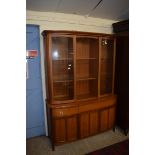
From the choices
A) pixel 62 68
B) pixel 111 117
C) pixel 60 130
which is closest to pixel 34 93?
pixel 62 68

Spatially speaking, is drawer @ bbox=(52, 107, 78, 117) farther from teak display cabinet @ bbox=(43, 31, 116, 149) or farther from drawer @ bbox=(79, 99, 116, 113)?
drawer @ bbox=(79, 99, 116, 113)

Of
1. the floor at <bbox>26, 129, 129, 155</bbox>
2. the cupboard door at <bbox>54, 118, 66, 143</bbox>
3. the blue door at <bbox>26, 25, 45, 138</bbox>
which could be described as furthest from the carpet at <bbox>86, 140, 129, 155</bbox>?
the blue door at <bbox>26, 25, 45, 138</bbox>

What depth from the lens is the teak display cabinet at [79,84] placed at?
103 inches

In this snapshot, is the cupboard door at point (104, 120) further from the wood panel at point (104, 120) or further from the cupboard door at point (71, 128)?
the cupboard door at point (71, 128)

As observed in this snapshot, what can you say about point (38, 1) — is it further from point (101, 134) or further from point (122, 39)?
point (101, 134)

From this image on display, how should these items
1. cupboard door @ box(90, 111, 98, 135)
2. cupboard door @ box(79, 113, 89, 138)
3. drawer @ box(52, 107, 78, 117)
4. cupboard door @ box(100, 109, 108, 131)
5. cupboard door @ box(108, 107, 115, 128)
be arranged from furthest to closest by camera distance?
1. cupboard door @ box(108, 107, 115, 128)
2. cupboard door @ box(100, 109, 108, 131)
3. cupboard door @ box(90, 111, 98, 135)
4. cupboard door @ box(79, 113, 89, 138)
5. drawer @ box(52, 107, 78, 117)

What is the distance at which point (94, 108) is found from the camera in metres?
2.92

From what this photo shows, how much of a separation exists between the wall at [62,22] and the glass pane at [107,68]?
482mm

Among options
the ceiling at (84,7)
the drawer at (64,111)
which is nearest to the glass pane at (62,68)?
the drawer at (64,111)

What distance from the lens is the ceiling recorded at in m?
2.37

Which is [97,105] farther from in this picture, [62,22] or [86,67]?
[62,22]

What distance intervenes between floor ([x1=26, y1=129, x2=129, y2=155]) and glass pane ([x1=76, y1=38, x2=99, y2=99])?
2.80 feet

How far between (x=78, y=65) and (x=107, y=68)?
616 mm

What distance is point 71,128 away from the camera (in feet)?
9.02
